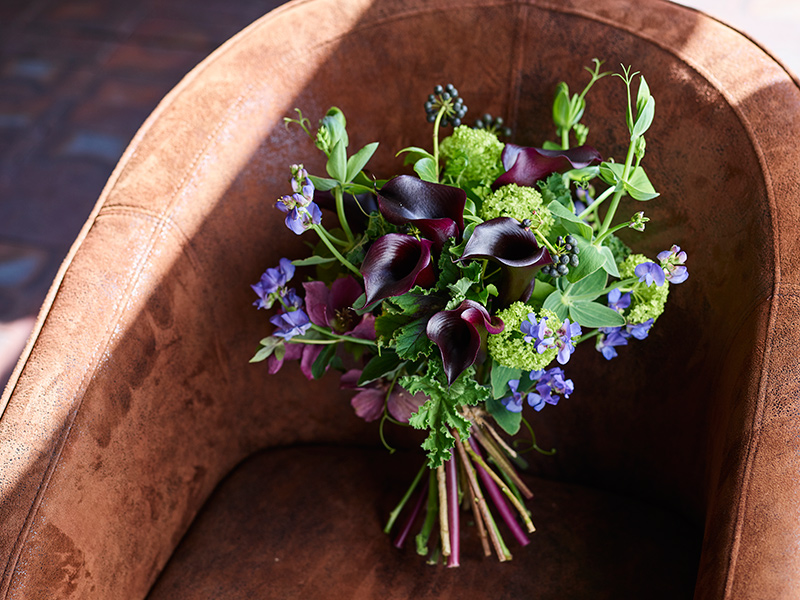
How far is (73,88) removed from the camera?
2295mm

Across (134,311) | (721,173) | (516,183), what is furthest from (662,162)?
(134,311)

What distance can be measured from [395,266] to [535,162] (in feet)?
0.62

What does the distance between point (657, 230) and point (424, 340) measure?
0.35 m

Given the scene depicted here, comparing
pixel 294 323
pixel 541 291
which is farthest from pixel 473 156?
pixel 294 323

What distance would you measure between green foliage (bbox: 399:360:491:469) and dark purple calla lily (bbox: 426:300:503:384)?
0.18 ft

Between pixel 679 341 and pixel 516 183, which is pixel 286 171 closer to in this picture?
pixel 516 183

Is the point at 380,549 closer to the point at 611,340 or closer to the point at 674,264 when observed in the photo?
the point at 611,340

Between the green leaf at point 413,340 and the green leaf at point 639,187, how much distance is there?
9.4 inches

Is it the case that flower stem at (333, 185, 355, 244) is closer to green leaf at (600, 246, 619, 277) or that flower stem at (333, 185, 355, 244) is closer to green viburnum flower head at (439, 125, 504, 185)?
green viburnum flower head at (439, 125, 504, 185)

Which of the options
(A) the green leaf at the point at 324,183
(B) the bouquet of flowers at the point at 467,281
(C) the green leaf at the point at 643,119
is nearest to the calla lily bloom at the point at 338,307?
(B) the bouquet of flowers at the point at 467,281

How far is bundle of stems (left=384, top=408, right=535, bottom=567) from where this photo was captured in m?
0.84

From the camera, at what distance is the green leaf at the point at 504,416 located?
0.78 meters

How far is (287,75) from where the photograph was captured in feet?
2.98

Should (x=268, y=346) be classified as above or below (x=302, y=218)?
below
